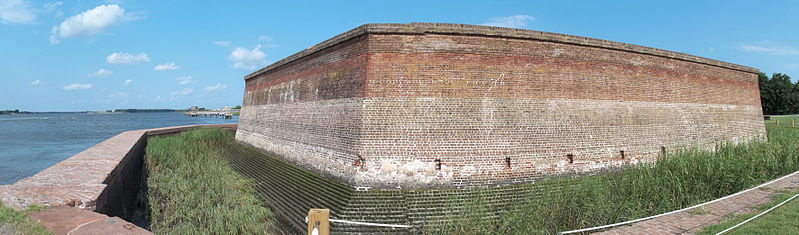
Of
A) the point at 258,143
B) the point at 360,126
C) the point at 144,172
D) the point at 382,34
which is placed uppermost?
the point at 382,34

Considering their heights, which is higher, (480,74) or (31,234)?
(480,74)

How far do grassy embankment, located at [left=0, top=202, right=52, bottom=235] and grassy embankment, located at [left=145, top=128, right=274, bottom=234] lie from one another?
84.0 inches

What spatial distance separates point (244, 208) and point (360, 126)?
2750 mm

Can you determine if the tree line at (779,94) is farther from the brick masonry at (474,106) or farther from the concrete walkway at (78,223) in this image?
the concrete walkway at (78,223)

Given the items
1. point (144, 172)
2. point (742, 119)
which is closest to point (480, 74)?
point (144, 172)

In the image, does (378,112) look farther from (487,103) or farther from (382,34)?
(487,103)

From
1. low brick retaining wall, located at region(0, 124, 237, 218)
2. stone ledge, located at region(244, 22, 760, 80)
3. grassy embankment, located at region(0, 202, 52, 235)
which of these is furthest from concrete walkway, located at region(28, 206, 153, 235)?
stone ledge, located at region(244, 22, 760, 80)

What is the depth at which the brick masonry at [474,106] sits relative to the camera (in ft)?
23.8

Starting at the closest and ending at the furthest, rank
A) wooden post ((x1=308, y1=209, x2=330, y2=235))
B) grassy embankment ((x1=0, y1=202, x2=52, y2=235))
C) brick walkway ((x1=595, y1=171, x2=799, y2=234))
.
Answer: wooden post ((x1=308, y1=209, x2=330, y2=235)) → grassy embankment ((x1=0, y1=202, x2=52, y2=235)) → brick walkway ((x1=595, y1=171, x2=799, y2=234))

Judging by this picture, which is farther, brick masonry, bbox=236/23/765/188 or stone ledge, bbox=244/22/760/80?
stone ledge, bbox=244/22/760/80

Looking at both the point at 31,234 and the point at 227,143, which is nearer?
the point at 31,234

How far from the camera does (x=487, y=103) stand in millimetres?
7613

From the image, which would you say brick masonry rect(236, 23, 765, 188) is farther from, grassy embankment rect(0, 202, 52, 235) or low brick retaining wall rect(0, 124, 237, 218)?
grassy embankment rect(0, 202, 52, 235)

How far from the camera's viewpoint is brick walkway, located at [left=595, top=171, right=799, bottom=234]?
173 inches
